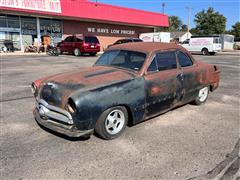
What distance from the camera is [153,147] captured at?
4051 millimetres

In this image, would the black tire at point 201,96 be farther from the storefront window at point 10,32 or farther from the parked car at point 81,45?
the storefront window at point 10,32

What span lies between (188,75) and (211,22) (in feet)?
196

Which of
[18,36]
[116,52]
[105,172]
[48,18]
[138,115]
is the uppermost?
[48,18]

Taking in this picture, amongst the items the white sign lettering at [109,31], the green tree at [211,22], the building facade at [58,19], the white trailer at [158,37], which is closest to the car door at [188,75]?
the building facade at [58,19]

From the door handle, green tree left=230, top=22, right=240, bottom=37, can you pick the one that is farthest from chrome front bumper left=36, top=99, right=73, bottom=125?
green tree left=230, top=22, right=240, bottom=37

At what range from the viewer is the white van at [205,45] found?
90.3ft

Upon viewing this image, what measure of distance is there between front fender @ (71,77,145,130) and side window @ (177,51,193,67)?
1.48 metres

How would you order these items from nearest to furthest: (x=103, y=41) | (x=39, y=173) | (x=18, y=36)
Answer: (x=39, y=173) < (x=18, y=36) < (x=103, y=41)

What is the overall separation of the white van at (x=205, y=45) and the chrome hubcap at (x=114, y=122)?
84.5ft

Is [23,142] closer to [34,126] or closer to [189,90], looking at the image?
[34,126]

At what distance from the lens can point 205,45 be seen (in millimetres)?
28094

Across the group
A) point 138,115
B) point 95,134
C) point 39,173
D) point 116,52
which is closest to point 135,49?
point 116,52

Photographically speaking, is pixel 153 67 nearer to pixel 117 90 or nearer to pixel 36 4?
pixel 117 90

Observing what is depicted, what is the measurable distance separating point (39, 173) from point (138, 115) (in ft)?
6.34
